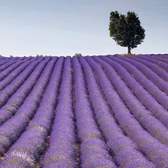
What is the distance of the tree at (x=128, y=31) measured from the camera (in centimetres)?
6981

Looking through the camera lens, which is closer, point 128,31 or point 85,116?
point 85,116

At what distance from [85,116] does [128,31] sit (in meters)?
50.5

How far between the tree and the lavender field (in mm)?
31481

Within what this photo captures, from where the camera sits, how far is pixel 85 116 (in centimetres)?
2116

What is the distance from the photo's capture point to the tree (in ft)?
229

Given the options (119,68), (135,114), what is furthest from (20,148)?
(119,68)

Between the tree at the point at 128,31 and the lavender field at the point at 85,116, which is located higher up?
the tree at the point at 128,31

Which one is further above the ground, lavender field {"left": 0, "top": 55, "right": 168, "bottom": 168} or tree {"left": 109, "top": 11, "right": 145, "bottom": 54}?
tree {"left": 109, "top": 11, "right": 145, "bottom": 54}

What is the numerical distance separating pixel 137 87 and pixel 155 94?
2.20 meters

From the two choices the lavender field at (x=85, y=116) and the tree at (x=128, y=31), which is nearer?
the lavender field at (x=85, y=116)

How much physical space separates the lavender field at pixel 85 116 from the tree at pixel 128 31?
31.5 meters

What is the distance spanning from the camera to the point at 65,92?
91.3ft

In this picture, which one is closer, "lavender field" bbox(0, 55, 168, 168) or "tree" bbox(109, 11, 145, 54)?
"lavender field" bbox(0, 55, 168, 168)

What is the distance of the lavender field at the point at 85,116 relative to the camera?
1444 centimetres
